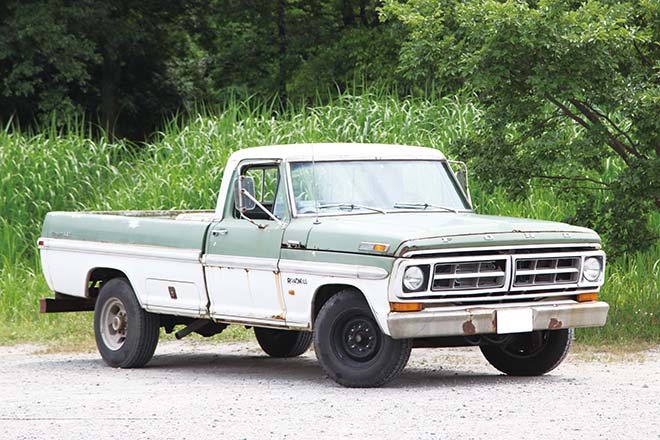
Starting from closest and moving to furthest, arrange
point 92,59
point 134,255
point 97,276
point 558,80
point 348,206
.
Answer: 1. point 348,206
2. point 134,255
3. point 97,276
4. point 558,80
5. point 92,59

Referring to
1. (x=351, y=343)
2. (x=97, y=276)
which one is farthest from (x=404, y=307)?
(x=97, y=276)

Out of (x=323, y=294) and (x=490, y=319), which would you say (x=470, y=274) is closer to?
(x=490, y=319)

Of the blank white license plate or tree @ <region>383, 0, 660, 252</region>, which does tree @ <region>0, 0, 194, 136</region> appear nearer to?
tree @ <region>383, 0, 660, 252</region>

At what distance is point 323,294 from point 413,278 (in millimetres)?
1002

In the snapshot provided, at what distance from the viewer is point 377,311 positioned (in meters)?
9.52

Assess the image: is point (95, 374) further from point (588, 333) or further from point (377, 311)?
point (588, 333)

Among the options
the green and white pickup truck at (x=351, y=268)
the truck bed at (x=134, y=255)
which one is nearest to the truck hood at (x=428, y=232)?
the green and white pickup truck at (x=351, y=268)

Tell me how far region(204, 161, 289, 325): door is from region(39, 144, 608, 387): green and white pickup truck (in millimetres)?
14

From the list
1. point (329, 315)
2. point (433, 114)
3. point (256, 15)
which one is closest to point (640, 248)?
point (329, 315)

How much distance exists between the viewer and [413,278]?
9.45 metres

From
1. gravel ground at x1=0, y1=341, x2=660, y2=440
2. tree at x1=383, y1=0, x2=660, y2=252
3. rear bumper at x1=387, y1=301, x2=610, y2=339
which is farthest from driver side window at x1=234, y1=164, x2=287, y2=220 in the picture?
tree at x1=383, y1=0, x2=660, y2=252

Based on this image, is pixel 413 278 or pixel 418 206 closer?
pixel 413 278

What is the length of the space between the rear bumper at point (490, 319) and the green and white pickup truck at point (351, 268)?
0.01m

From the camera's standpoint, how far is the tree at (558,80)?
41.4ft
